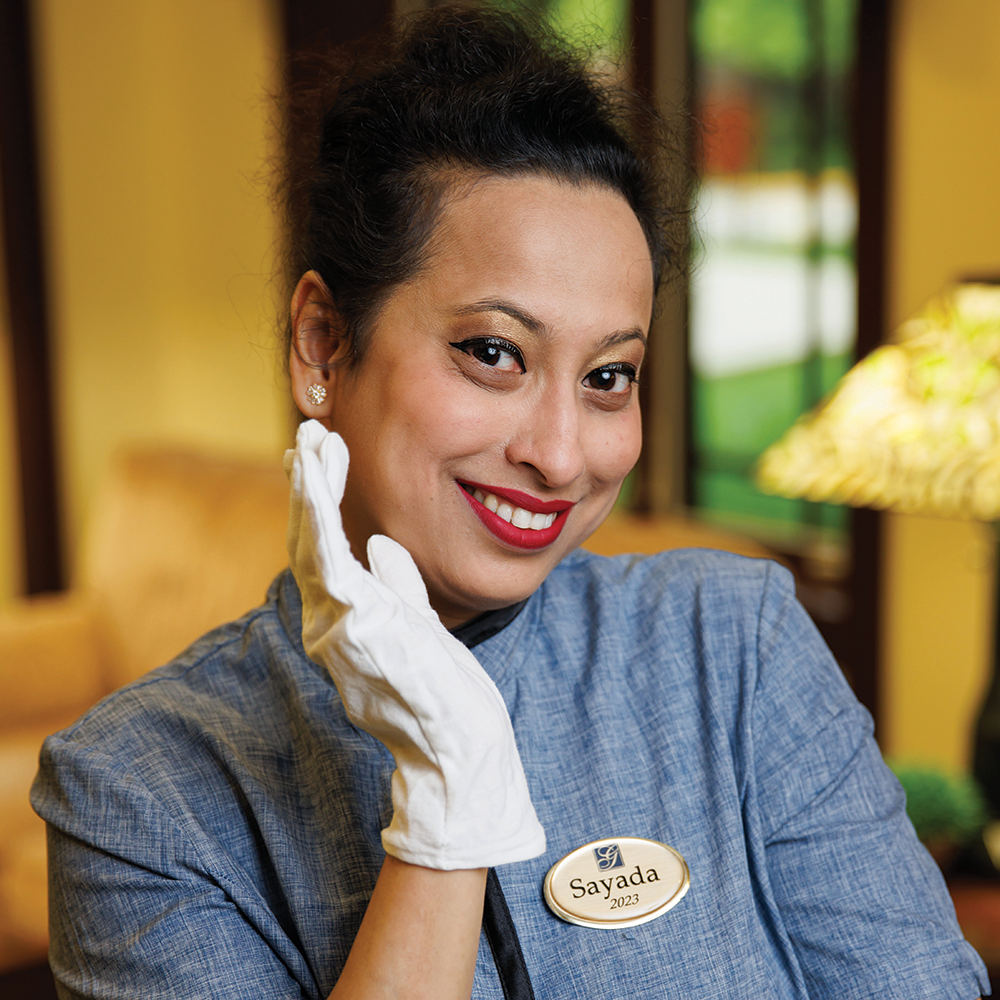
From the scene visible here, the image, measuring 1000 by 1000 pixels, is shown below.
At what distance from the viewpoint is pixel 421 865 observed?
2.39ft

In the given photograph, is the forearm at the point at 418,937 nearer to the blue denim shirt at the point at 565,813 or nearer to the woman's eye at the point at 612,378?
the blue denim shirt at the point at 565,813

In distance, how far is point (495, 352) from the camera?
85 centimetres

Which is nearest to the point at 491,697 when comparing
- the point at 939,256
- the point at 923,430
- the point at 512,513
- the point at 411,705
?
the point at 411,705

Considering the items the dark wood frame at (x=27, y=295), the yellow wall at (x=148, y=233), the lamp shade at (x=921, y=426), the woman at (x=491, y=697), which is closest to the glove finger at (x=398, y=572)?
the woman at (x=491, y=697)

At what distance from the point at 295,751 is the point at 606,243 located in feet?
1.57

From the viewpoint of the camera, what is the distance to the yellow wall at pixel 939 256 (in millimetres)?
2109

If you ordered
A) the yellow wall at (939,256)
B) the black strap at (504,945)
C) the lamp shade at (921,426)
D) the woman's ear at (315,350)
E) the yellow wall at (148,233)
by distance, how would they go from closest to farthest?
the black strap at (504,945), the woman's ear at (315,350), the lamp shade at (921,426), the yellow wall at (939,256), the yellow wall at (148,233)

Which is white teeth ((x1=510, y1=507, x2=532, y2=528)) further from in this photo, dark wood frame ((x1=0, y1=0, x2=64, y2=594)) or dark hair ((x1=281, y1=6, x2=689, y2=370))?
dark wood frame ((x1=0, y1=0, x2=64, y2=594))

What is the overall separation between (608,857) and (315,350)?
0.47 meters

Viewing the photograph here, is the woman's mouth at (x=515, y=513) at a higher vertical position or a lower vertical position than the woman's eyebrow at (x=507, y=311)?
lower

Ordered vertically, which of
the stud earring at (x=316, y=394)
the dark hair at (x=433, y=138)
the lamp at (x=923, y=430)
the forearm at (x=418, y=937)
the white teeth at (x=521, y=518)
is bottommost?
the forearm at (x=418, y=937)

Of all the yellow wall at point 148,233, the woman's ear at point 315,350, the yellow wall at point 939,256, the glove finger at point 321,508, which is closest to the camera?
the glove finger at point 321,508

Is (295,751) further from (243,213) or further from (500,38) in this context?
(243,213)

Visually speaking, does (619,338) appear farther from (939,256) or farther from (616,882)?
(939,256)
